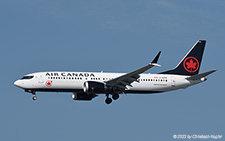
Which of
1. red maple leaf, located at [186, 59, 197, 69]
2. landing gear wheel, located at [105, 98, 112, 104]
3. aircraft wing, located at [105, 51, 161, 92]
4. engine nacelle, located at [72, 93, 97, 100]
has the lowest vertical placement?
landing gear wheel, located at [105, 98, 112, 104]

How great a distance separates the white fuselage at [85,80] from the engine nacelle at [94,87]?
1387mm

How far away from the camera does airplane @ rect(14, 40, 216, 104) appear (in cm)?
6977

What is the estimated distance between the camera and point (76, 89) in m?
70.6

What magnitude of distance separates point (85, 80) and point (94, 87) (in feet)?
7.09

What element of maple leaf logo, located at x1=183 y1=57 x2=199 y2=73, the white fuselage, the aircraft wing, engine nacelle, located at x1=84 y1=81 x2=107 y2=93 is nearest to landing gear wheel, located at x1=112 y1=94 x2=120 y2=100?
the aircraft wing

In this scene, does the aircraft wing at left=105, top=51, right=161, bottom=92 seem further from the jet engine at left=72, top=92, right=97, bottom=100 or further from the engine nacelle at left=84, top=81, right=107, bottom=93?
the jet engine at left=72, top=92, right=97, bottom=100

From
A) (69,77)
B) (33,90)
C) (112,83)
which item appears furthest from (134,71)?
(33,90)

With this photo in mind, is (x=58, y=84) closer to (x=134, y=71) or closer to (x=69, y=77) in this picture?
(x=69, y=77)

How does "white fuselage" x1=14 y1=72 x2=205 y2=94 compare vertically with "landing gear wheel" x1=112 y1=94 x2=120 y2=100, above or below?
above

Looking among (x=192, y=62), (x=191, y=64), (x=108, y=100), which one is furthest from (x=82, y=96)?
(x=192, y=62)

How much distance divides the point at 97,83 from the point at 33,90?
340 inches

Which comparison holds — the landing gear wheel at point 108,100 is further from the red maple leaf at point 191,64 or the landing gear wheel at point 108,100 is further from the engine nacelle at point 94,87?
the red maple leaf at point 191,64

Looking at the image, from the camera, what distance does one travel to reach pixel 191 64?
7962cm

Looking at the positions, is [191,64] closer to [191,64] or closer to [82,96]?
[191,64]
